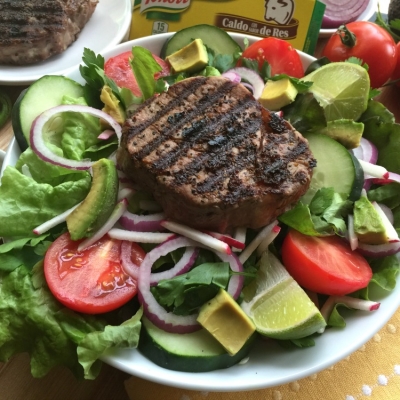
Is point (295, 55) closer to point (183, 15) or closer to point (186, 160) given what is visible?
point (183, 15)

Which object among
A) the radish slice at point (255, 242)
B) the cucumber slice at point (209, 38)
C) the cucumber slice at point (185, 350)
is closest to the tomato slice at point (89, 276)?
the cucumber slice at point (185, 350)

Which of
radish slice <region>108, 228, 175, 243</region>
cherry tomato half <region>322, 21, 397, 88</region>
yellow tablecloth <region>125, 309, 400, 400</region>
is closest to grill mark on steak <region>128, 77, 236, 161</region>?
radish slice <region>108, 228, 175, 243</region>

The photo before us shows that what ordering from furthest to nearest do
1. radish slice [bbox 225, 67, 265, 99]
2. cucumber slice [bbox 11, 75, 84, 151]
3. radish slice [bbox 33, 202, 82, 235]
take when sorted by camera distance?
radish slice [bbox 225, 67, 265, 99] < cucumber slice [bbox 11, 75, 84, 151] < radish slice [bbox 33, 202, 82, 235]

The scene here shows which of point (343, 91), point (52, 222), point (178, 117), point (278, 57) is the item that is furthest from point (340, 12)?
point (52, 222)

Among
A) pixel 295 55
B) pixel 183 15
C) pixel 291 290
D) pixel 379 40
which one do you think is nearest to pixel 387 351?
pixel 291 290

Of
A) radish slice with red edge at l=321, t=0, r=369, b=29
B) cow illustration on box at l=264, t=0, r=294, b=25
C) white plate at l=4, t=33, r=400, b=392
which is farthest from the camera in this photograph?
radish slice with red edge at l=321, t=0, r=369, b=29

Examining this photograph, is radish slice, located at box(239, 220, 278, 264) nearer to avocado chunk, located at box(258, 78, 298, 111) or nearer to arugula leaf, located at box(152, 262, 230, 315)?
arugula leaf, located at box(152, 262, 230, 315)

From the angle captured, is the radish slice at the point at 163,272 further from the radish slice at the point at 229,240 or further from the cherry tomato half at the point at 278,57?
the cherry tomato half at the point at 278,57
